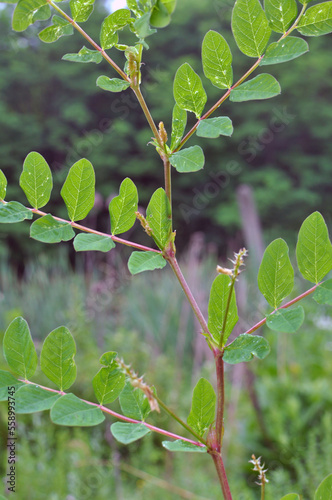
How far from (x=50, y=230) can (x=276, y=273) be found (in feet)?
0.52

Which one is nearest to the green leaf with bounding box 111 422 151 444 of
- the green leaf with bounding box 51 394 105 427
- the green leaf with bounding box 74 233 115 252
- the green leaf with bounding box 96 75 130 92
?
the green leaf with bounding box 51 394 105 427

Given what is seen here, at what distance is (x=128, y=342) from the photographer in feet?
9.46

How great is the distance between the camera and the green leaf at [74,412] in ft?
1.02

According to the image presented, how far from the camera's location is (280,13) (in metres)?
0.36

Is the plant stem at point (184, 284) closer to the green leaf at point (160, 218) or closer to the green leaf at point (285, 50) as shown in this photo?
the green leaf at point (160, 218)

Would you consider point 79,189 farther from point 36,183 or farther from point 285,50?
point 285,50

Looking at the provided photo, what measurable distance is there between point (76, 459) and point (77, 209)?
5.04 ft

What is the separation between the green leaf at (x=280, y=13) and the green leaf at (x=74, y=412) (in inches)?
11.2

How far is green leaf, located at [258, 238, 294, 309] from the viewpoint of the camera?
1.12 ft

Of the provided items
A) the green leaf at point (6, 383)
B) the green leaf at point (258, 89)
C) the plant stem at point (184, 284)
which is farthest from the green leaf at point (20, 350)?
the green leaf at point (258, 89)

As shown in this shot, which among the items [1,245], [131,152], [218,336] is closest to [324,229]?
[218,336]

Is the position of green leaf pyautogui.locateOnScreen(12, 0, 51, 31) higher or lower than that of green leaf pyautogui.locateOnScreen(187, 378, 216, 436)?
higher

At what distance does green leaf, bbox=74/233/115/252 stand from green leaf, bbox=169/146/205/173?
70 millimetres

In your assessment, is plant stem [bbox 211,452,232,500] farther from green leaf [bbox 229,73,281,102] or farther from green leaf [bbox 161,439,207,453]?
green leaf [bbox 229,73,281,102]
